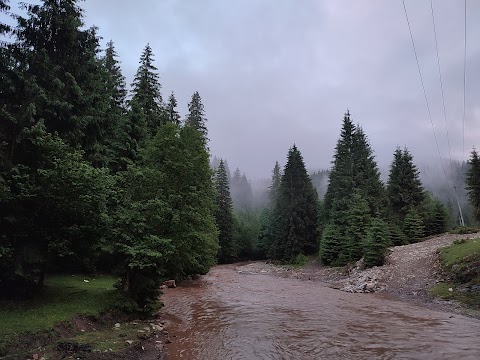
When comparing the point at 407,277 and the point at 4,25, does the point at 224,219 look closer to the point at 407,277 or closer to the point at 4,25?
the point at 407,277

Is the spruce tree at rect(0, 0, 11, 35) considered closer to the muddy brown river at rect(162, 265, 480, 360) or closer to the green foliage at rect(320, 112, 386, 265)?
the muddy brown river at rect(162, 265, 480, 360)

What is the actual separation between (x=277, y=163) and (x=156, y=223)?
100 meters

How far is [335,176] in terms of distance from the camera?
49469 mm

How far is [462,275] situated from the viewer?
63.8 feet

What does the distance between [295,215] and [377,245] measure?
2428 cm

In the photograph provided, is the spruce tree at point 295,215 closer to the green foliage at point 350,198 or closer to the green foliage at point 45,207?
the green foliage at point 350,198

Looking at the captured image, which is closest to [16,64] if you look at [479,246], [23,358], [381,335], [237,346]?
[23,358]

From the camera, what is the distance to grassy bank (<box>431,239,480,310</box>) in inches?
674

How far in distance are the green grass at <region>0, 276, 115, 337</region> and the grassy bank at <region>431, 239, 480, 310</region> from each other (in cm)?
1668

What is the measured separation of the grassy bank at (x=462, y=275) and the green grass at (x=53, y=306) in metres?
16.7

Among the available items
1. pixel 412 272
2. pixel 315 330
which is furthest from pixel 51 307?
pixel 412 272

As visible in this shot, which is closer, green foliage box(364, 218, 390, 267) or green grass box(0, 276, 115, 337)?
green grass box(0, 276, 115, 337)

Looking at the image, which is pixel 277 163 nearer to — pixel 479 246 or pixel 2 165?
pixel 479 246

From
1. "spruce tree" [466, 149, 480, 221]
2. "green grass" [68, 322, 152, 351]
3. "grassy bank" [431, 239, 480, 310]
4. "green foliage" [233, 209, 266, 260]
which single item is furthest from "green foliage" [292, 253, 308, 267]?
"green grass" [68, 322, 152, 351]
